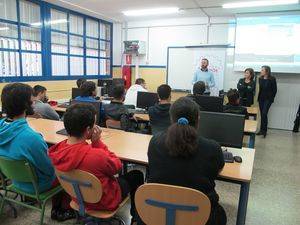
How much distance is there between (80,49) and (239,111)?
16.4ft

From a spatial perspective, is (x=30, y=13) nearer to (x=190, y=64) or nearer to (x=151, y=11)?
(x=151, y=11)

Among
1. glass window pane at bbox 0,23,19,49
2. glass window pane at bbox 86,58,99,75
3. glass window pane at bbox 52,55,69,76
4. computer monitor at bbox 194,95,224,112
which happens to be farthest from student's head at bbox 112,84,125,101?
A: glass window pane at bbox 86,58,99,75

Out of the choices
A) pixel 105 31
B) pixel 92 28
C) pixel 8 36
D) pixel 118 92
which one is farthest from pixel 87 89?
pixel 105 31

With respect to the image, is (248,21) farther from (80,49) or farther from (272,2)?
(80,49)

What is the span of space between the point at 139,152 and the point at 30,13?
503cm

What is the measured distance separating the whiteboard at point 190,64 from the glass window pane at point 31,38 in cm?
349

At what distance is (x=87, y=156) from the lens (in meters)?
1.71

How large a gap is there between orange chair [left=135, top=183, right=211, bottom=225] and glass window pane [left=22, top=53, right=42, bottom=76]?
532 cm

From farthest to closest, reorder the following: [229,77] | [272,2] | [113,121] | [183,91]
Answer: [183,91]
[229,77]
[272,2]
[113,121]

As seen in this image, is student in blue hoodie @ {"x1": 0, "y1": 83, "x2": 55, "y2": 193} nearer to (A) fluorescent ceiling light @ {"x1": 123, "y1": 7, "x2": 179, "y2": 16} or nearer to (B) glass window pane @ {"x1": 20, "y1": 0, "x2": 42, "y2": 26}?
(B) glass window pane @ {"x1": 20, "y1": 0, "x2": 42, "y2": 26}

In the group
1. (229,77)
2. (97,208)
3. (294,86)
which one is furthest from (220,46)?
(97,208)

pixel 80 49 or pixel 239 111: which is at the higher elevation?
pixel 80 49

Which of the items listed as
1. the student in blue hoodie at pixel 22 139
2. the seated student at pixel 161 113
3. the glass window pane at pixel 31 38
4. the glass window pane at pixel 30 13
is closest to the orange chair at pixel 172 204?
the student in blue hoodie at pixel 22 139

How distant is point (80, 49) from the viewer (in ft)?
24.0
